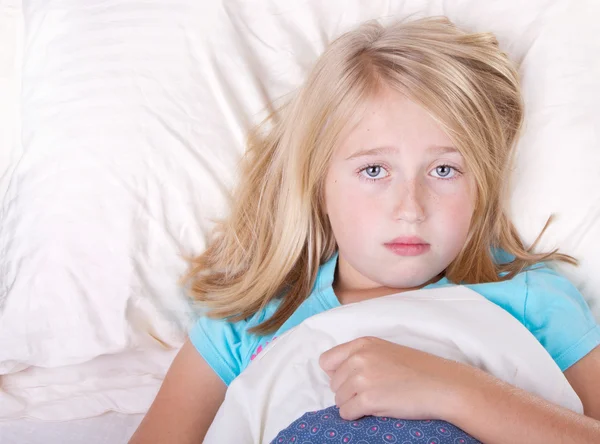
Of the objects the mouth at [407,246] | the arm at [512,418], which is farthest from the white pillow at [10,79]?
the arm at [512,418]

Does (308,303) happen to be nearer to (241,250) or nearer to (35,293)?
(241,250)

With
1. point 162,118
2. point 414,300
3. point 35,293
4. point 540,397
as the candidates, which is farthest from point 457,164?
point 35,293

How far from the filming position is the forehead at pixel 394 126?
1.18 m

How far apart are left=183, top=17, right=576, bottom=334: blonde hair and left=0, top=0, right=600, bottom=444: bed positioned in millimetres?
37

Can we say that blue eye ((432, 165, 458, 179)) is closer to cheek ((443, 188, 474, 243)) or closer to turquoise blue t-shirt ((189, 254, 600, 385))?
cheek ((443, 188, 474, 243))

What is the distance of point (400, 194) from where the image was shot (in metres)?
1.17

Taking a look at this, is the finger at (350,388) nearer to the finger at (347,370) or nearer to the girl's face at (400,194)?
the finger at (347,370)

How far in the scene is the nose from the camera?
45.2 inches

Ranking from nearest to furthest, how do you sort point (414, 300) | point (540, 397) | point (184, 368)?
point (540, 397)
point (414, 300)
point (184, 368)

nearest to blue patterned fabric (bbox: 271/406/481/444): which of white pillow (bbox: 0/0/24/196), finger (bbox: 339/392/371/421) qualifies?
finger (bbox: 339/392/371/421)

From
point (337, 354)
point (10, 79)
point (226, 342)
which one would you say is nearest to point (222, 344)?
point (226, 342)

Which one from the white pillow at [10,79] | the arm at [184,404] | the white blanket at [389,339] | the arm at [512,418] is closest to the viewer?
the arm at [512,418]

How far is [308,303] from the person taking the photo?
131 centimetres

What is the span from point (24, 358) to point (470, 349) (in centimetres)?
70
